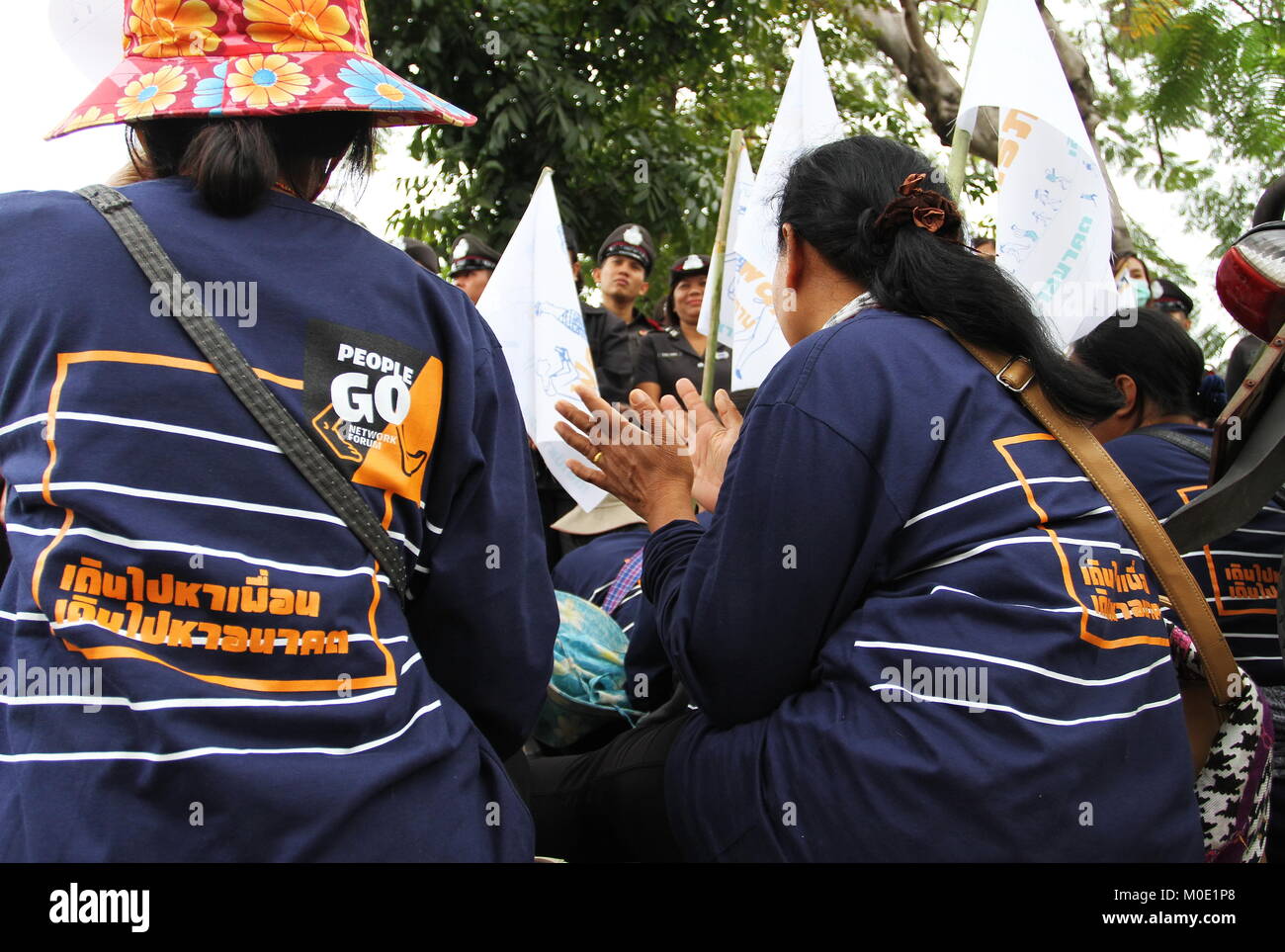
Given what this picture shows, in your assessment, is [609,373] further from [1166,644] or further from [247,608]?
[247,608]

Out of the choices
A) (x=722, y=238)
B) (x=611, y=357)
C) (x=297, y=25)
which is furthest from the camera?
(x=611, y=357)

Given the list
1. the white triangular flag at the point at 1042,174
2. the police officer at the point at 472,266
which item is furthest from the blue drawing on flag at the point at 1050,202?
the police officer at the point at 472,266

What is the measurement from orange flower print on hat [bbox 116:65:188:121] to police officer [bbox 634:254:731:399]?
432cm

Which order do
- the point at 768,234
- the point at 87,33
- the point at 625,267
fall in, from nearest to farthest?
the point at 87,33, the point at 768,234, the point at 625,267

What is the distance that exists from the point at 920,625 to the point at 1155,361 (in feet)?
6.02

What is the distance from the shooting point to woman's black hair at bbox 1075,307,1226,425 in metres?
3.29

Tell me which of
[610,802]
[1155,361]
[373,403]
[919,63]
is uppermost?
[919,63]

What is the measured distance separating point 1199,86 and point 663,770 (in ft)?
22.2

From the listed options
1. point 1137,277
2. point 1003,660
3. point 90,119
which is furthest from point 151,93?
point 1137,277

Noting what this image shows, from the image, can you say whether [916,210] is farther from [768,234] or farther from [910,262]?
[768,234]

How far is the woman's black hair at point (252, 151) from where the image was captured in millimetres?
1595

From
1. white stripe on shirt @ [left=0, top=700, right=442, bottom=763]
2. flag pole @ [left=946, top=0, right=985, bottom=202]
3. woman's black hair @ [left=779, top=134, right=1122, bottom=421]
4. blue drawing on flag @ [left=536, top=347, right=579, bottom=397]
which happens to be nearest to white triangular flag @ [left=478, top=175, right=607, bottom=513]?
blue drawing on flag @ [left=536, top=347, right=579, bottom=397]

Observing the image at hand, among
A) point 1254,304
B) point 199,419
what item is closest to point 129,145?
point 199,419

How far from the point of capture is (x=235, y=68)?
1.67 meters
